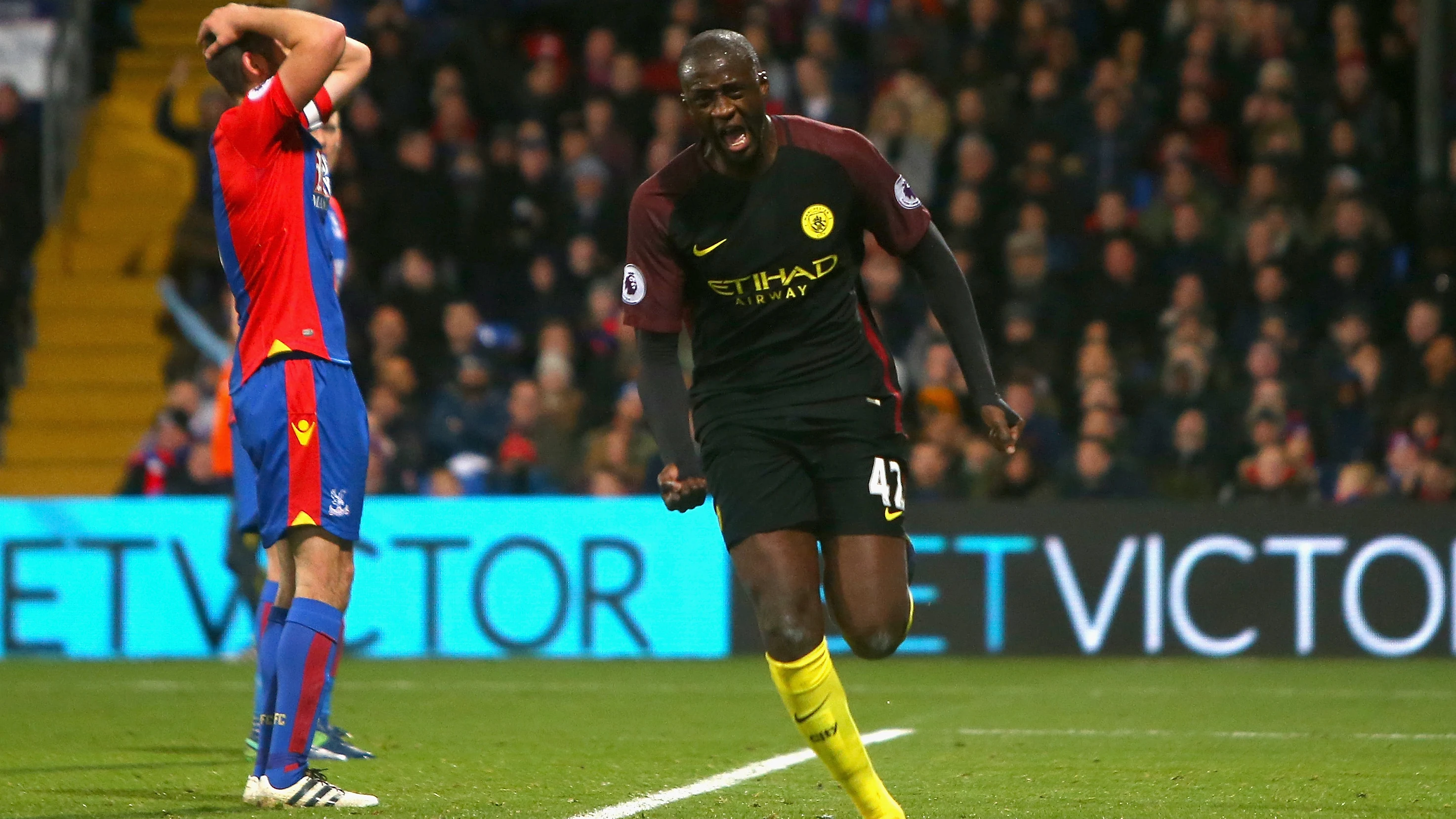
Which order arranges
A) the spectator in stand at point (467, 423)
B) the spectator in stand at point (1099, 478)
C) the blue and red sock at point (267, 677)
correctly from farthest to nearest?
the spectator in stand at point (467, 423)
the spectator in stand at point (1099, 478)
the blue and red sock at point (267, 677)

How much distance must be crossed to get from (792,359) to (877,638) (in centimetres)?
72

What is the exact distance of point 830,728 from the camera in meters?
4.92

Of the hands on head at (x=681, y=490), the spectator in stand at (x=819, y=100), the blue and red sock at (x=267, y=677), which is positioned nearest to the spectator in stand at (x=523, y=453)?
the spectator in stand at (x=819, y=100)

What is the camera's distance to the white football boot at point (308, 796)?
5.56 metres

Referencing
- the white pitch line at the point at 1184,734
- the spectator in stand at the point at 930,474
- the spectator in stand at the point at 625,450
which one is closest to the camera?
the white pitch line at the point at 1184,734

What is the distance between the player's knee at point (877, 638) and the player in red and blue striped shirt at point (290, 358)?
1474 millimetres

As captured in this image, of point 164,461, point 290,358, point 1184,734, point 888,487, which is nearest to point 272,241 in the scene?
point 290,358

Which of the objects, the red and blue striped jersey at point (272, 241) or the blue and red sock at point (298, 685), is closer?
the blue and red sock at point (298, 685)

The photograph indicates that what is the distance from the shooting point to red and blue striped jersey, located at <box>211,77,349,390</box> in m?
5.72

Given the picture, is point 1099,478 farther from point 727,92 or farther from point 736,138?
point 727,92

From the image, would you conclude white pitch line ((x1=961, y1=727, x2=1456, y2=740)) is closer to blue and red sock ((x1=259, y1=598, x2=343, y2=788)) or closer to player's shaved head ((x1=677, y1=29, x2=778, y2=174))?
blue and red sock ((x1=259, y1=598, x2=343, y2=788))

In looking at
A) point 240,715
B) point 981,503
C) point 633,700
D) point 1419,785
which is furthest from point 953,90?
point 1419,785

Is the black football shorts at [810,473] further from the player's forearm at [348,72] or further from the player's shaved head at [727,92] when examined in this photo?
the player's forearm at [348,72]

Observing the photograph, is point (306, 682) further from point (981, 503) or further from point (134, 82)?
point (134, 82)
